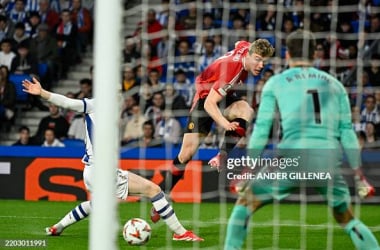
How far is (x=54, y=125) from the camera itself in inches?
581

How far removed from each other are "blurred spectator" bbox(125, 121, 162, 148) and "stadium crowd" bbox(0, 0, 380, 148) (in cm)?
1

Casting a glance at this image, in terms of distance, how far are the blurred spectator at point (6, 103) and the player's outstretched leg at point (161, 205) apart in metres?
6.53

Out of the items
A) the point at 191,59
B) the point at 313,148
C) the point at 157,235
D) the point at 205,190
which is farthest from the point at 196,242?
the point at 191,59

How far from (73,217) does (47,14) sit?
807 centimetres

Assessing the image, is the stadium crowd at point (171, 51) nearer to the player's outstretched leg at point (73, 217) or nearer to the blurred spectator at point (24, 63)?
the blurred spectator at point (24, 63)

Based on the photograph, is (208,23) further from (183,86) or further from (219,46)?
(183,86)

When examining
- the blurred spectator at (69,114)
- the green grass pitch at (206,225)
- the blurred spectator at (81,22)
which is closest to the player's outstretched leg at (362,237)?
the green grass pitch at (206,225)

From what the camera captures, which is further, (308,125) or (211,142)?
(211,142)

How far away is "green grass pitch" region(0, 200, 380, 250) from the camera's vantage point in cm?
905

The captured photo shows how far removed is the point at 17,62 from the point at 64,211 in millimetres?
4472

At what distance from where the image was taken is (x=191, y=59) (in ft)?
46.9

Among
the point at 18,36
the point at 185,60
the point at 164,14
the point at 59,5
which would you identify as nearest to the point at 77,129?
the point at 185,60

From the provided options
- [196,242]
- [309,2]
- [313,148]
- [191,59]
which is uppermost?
[309,2]

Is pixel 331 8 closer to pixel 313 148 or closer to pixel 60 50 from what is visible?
pixel 60 50
